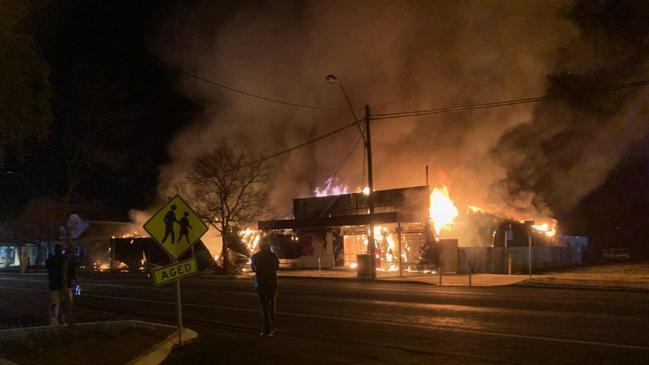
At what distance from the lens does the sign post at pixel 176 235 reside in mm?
9445

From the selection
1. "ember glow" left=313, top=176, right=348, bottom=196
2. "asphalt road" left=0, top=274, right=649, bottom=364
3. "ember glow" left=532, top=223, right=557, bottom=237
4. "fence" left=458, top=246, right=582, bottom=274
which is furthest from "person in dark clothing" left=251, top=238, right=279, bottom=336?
"ember glow" left=313, top=176, right=348, bottom=196

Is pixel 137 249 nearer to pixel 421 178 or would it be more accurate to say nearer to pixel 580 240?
pixel 421 178

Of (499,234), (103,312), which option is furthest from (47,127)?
(499,234)

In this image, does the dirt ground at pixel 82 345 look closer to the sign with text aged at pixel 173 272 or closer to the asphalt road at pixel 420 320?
the sign with text aged at pixel 173 272

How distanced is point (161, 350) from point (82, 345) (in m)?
1.46

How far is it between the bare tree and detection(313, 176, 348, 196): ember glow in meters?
10.1

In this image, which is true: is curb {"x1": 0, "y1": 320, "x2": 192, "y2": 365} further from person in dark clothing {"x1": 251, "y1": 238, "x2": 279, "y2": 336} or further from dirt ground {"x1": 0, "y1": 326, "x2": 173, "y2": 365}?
person in dark clothing {"x1": 251, "y1": 238, "x2": 279, "y2": 336}

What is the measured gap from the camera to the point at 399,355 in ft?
27.5

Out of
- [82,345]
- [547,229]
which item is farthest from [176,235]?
[547,229]

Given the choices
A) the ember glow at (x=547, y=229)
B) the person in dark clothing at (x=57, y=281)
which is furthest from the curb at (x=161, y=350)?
the ember glow at (x=547, y=229)

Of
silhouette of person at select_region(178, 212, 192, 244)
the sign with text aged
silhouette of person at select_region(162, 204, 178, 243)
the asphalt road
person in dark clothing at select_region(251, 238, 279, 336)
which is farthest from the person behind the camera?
person in dark clothing at select_region(251, 238, 279, 336)

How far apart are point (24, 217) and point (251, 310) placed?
119 feet

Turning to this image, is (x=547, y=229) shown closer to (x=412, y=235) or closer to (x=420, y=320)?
(x=412, y=235)

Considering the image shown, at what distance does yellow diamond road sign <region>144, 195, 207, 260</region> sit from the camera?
947 centimetres
